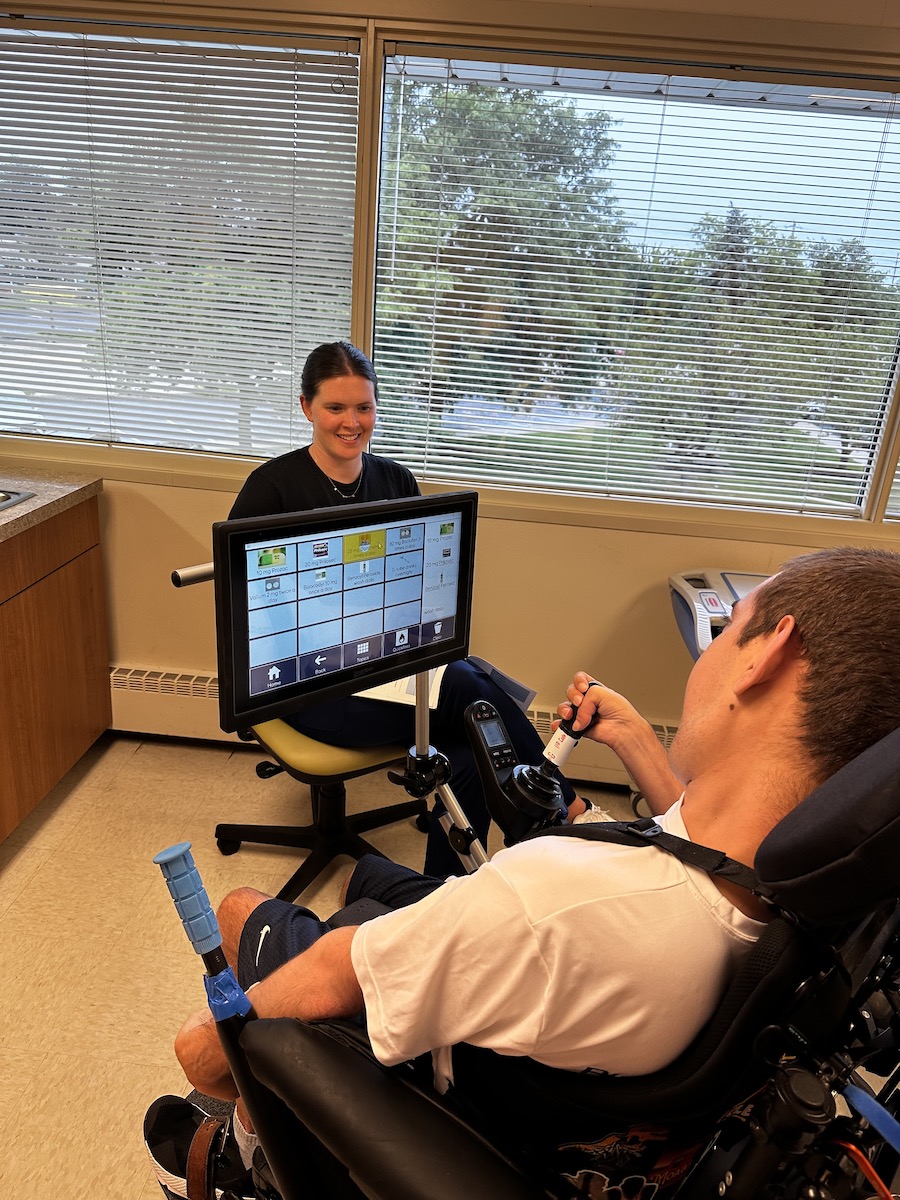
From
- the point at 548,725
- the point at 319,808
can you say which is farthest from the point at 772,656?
the point at 548,725

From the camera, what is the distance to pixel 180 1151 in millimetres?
1175

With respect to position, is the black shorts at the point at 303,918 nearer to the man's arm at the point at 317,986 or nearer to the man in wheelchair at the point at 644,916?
the man's arm at the point at 317,986

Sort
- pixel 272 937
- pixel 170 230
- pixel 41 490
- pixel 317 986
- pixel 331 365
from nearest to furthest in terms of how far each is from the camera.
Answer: pixel 317 986 → pixel 272 937 → pixel 331 365 → pixel 41 490 → pixel 170 230

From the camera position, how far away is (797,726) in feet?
2.30

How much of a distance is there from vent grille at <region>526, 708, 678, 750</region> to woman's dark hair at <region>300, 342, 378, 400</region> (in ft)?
4.04

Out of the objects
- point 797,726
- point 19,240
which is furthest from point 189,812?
point 797,726

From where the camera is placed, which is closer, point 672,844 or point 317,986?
point 672,844

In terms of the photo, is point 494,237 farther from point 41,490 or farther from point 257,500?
point 41,490

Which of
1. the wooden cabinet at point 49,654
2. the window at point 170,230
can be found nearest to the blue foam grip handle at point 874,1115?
the wooden cabinet at point 49,654

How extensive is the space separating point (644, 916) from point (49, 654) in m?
2.04

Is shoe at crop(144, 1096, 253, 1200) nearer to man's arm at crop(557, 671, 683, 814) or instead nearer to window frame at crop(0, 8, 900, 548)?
man's arm at crop(557, 671, 683, 814)

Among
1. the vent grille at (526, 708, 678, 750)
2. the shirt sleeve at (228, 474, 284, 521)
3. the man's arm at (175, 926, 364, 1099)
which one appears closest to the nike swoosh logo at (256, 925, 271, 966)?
the man's arm at (175, 926, 364, 1099)

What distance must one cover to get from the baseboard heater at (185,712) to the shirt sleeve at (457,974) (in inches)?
74.1

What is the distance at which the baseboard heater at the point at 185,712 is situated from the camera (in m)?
2.61
